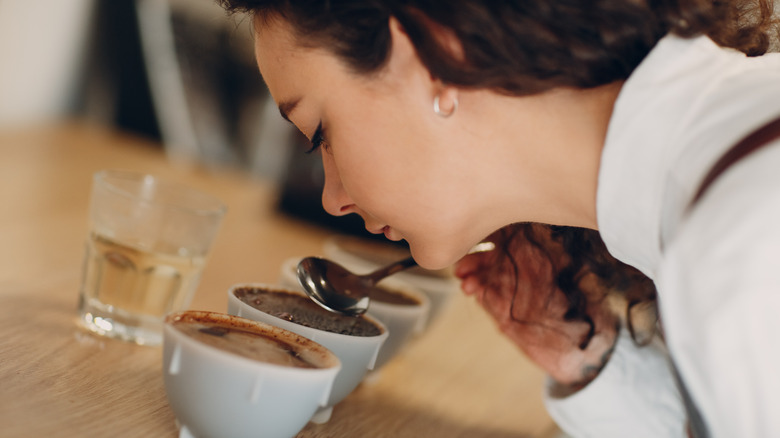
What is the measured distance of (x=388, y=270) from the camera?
839 millimetres

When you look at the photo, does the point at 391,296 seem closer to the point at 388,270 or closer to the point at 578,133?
the point at 388,270

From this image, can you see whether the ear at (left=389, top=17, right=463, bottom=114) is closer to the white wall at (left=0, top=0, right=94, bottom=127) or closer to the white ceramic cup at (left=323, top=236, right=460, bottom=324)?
the white ceramic cup at (left=323, top=236, right=460, bottom=324)

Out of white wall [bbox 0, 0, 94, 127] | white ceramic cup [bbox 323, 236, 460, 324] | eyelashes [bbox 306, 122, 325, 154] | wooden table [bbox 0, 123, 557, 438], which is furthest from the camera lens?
white wall [bbox 0, 0, 94, 127]

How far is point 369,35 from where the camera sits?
626 mm

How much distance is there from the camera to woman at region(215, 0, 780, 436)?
1.60 ft

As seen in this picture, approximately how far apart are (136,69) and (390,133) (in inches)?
62.0

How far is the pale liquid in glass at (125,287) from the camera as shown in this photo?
2.45ft

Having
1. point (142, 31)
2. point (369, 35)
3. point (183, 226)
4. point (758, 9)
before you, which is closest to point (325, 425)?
point (183, 226)

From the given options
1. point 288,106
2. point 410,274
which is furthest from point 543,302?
point 288,106

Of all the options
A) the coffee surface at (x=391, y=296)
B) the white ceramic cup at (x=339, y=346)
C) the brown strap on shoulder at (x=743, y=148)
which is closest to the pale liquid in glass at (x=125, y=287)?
the white ceramic cup at (x=339, y=346)

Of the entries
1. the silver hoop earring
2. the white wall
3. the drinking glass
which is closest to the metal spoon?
the drinking glass

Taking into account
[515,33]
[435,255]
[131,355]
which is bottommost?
[131,355]

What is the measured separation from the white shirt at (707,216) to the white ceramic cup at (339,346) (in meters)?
0.23

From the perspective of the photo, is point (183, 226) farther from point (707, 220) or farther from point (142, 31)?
point (142, 31)
